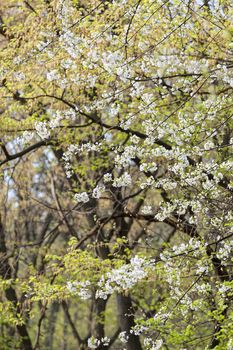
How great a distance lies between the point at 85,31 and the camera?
802 centimetres

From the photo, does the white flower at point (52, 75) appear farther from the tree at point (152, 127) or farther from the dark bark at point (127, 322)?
the dark bark at point (127, 322)

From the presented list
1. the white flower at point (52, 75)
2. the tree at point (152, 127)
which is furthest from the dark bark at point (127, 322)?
the white flower at point (52, 75)

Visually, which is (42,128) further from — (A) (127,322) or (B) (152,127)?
(A) (127,322)

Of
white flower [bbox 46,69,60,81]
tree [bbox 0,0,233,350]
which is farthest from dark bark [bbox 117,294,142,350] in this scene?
white flower [bbox 46,69,60,81]

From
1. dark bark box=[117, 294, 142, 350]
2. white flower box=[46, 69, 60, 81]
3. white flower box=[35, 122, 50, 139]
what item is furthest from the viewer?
dark bark box=[117, 294, 142, 350]

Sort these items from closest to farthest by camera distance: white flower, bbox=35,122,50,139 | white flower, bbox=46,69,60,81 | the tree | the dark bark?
1. the tree
2. white flower, bbox=35,122,50,139
3. white flower, bbox=46,69,60,81
4. the dark bark

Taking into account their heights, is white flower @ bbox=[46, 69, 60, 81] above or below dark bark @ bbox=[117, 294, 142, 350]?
above

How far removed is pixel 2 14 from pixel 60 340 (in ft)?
55.0

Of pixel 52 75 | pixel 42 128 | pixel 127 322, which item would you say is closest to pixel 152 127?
pixel 42 128

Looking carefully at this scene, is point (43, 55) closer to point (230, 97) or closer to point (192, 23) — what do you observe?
point (192, 23)

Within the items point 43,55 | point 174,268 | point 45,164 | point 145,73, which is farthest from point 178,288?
point 45,164

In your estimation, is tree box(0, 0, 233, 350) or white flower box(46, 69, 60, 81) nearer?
tree box(0, 0, 233, 350)

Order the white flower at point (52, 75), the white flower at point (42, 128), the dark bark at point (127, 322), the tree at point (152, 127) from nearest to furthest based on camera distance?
the tree at point (152, 127)
the white flower at point (42, 128)
the white flower at point (52, 75)
the dark bark at point (127, 322)

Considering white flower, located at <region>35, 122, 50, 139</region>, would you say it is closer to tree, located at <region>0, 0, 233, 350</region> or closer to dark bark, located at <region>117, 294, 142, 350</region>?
tree, located at <region>0, 0, 233, 350</region>
